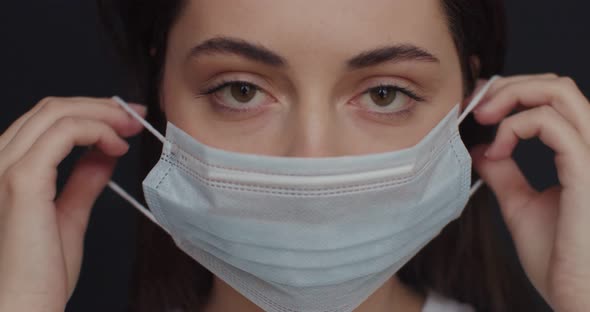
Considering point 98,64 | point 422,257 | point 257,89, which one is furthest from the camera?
point 98,64

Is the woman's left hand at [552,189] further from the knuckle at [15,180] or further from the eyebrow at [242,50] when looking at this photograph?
the knuckle at [15,180]

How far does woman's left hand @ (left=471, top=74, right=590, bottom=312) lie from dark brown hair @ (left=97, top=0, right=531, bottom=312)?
155 millimetres

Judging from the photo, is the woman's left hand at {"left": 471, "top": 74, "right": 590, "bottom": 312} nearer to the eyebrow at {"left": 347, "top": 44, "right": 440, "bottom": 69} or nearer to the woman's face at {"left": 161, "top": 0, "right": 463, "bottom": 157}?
the woman's face at {"left": 161, "top": 0, "right": 463, "bottom": 157}

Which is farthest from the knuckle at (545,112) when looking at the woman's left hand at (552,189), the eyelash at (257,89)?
the eyelash at (257,89)

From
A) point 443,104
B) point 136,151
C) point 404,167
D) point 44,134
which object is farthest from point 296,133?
point 136,151

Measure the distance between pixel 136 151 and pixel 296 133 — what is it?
1.33m

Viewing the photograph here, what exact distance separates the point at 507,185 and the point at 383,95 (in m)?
0.48

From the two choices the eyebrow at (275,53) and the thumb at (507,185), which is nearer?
the eyebrow at (275,53)

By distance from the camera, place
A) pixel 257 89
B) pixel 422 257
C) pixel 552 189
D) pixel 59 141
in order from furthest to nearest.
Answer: pixel 422 257, pixel 552 189, pixel 59 141, pixel 257 89

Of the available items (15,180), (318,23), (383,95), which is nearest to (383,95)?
(383,95)

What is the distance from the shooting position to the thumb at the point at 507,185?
1.83m

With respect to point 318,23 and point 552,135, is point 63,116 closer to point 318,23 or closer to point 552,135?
point 318,23

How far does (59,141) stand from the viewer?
5.44 ft

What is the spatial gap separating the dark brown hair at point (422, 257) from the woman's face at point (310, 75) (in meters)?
0.30
